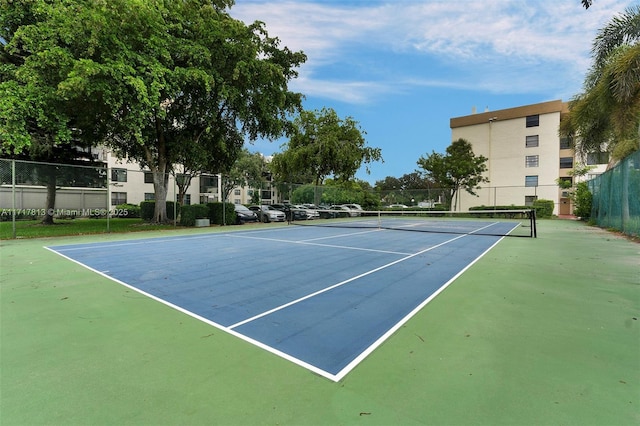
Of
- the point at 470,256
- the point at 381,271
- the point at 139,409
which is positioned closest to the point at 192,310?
the point at 139,409

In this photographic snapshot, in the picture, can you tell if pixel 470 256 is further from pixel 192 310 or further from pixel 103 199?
pixel 103 199

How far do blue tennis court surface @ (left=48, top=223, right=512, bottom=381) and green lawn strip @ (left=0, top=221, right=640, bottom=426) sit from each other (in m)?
→ 0.24

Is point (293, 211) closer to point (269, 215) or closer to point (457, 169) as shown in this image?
point (269, 215)

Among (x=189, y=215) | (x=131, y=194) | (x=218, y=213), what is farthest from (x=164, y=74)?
(x=131, y=194)

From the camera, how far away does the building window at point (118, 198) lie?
33.9m

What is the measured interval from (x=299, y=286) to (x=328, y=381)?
2788 mm

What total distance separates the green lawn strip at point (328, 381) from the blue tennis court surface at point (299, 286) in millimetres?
238

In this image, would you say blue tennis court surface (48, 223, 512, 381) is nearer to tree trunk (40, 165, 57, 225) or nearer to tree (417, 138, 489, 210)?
tree trunk (40, 165, 57, 225)

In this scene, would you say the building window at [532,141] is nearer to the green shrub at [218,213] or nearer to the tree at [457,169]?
the tree at [457,169]

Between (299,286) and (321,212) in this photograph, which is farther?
(321,212)

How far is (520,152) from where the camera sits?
36.3 m

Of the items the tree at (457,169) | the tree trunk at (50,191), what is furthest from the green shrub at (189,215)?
the tree at (457,169)

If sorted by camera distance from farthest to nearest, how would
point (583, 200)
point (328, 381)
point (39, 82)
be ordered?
point (583, 200) < point (39, 82) < point (328, 381)

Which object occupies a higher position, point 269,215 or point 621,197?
point 621,197
